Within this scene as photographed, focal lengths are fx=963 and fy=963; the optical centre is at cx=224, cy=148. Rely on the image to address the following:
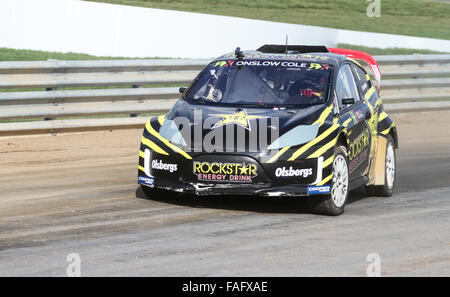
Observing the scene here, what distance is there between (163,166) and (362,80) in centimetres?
291

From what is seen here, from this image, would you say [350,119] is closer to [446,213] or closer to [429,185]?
[446,213]

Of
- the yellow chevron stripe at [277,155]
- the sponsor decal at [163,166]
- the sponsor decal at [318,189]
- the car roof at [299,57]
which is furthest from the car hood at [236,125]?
the car roof at [299,57]

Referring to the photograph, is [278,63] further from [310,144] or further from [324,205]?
[324,205]

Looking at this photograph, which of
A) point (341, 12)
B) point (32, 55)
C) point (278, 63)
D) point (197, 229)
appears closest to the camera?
point (197, 229)

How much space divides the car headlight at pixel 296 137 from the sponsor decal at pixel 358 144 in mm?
688

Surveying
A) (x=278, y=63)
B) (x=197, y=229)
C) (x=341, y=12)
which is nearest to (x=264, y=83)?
(x=278, y=63)

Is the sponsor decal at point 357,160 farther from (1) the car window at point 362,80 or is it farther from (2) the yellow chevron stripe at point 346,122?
(1) the car window at point 362,80

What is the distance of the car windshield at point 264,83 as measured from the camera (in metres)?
9.68

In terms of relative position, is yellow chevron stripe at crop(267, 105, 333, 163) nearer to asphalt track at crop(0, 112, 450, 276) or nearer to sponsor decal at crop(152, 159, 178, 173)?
asphalt track at crop(0, 112, 450, 276)

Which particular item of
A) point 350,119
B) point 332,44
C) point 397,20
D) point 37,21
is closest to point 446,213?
point 350,119

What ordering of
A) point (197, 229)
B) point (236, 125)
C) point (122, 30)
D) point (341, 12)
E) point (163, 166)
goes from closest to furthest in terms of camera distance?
point (197, 229), point (236, 125), point (163, 166), point (122, 30), point (341, 12)

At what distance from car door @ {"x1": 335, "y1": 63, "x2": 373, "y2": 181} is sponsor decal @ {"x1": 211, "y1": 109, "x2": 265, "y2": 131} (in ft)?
3.21

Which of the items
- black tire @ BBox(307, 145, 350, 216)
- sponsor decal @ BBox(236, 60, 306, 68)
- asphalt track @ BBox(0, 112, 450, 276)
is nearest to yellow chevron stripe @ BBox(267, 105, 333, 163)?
black tire @ BBox(307, 145, 350, 216)

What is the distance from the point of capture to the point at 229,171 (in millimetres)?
8828
